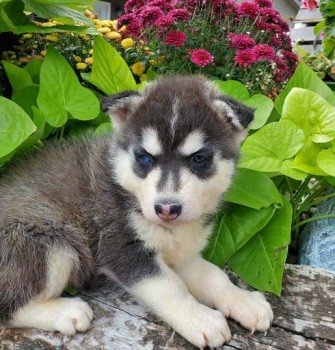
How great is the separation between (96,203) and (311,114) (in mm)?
1397

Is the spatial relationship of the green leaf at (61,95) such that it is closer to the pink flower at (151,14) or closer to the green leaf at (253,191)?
the pink flower at (151,14)

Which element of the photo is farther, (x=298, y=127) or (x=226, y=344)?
(x=298, y=127)

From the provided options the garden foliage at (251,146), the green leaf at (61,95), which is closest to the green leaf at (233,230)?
the garden foliage at (251,146)

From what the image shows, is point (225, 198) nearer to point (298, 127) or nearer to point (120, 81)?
point (298, 127)

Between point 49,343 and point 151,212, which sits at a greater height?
point 151,212

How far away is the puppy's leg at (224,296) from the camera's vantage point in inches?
82.7

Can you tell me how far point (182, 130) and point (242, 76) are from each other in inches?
70.0

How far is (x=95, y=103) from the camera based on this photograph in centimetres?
283

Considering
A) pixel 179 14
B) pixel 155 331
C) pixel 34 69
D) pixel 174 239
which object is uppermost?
pixel 179 14

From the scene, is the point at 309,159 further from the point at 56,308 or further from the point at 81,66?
the point at 81,66

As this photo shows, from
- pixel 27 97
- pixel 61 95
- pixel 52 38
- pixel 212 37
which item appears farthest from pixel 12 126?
Result: pixel 212 37

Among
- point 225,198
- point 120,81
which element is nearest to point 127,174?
point 225,198

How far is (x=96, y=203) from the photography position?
2.31 m

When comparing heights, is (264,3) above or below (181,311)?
above
